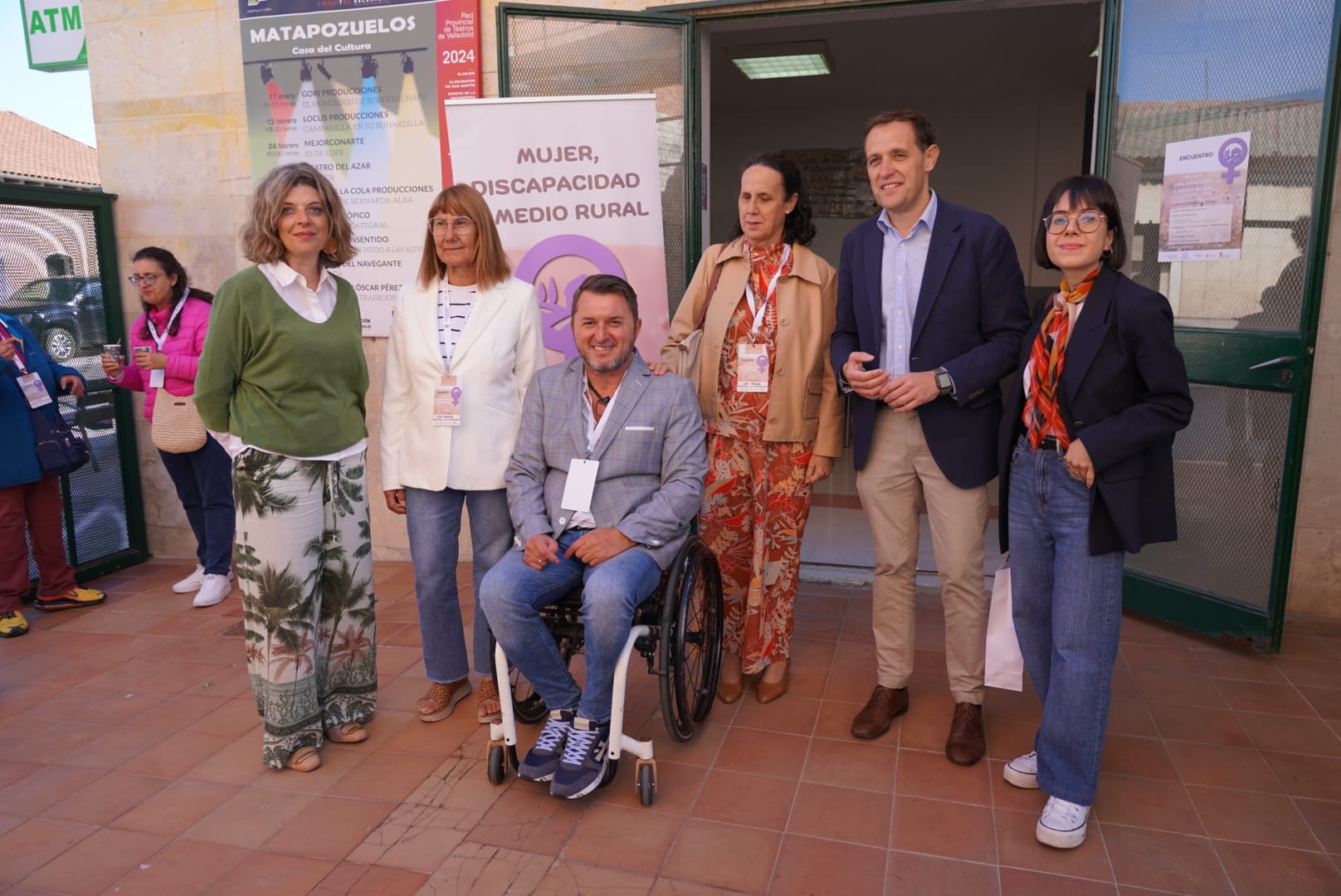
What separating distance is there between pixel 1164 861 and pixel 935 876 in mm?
573

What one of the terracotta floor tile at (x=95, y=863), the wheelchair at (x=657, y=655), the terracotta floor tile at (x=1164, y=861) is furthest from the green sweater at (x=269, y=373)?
the terracotta floor tile at (x=1164, y=861)

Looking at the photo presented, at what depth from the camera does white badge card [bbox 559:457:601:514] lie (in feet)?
8.65

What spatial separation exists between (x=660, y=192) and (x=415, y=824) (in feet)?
8.57

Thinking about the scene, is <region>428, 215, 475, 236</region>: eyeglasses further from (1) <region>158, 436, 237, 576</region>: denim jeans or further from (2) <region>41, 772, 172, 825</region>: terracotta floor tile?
(1) <region>158, 436, 237, 576</region>: denim jeans

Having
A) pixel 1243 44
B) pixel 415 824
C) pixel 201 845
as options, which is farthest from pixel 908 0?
pixel 201 845

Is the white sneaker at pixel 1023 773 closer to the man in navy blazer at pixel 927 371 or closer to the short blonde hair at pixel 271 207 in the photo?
the man in navy blazer at pixel 927 371

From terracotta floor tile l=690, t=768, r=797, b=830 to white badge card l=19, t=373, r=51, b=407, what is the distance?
11.3 feet

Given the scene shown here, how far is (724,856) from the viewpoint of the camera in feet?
7.45

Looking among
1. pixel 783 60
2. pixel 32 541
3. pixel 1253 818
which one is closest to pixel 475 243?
pixel 1253 818

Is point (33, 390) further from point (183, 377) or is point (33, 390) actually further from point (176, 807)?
point (176, 807)

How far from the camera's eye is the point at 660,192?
3.88m

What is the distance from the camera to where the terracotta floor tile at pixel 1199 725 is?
2.84m

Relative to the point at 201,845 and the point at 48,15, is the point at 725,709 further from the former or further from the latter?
the point at 48,15

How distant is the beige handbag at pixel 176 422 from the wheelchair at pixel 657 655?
226cm
